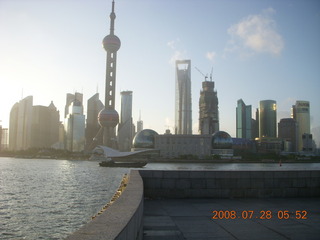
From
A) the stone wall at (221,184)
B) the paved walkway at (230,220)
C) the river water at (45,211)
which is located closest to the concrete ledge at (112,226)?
the paved walkway at (230,220)

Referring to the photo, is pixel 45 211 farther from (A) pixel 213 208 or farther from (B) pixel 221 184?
(A) pixel 213 208

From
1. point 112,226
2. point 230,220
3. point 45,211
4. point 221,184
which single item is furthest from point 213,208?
point 45,211

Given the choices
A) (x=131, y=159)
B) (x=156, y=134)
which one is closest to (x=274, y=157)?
(x=156, y=134)

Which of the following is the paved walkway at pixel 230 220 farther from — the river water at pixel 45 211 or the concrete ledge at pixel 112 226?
the river water at pixel 45 211

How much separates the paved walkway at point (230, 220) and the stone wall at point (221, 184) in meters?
0.55

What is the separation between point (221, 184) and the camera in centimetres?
1238

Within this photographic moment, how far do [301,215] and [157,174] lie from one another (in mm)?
5284

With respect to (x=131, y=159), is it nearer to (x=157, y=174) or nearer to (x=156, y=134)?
(x=156, y=134)

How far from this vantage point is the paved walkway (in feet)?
23.0

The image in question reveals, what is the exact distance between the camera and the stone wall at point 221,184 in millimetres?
12234

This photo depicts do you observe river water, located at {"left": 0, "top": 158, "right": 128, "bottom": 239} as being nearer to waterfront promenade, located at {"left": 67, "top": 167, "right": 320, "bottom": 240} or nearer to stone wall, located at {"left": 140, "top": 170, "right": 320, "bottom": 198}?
stone wall, located at {"left": 140, "top": 170, "right": 320, "bottom": 198}

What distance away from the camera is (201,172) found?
41.4 feet

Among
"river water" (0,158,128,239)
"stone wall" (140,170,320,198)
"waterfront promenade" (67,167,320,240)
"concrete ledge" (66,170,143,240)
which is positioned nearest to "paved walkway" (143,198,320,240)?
"waterfront promenade" (67,167,320,240)

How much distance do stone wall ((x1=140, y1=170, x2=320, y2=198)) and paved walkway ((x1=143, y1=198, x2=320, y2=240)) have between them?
0.55 metres
